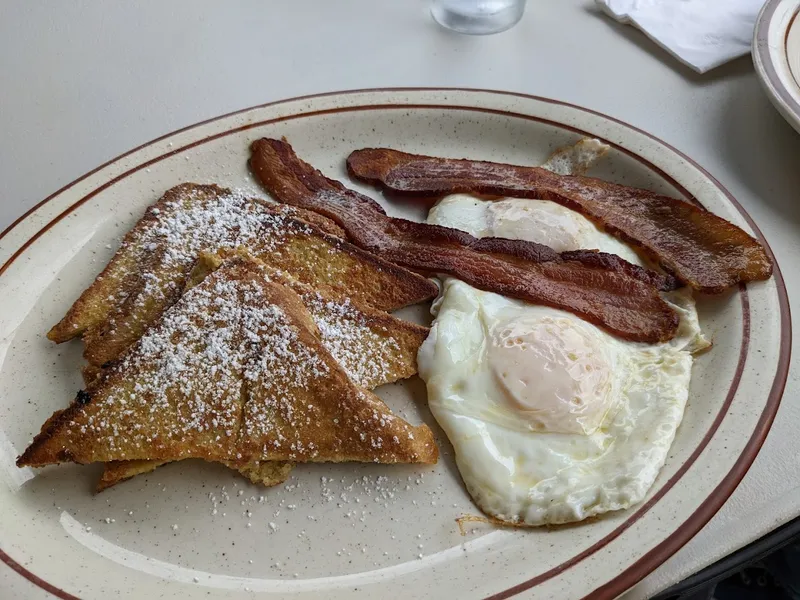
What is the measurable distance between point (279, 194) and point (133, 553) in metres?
1.13

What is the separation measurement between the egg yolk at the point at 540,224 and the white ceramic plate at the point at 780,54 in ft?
2.88

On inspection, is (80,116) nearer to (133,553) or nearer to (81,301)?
(81,301)

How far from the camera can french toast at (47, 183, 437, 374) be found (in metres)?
1.79

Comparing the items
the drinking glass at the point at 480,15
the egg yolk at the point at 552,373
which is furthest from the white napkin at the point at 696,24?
the egg yolk at the point at 552,373

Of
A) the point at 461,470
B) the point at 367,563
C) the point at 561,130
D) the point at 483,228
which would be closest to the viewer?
the point at 367,563

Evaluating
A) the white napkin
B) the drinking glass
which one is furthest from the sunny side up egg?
the drinking glass

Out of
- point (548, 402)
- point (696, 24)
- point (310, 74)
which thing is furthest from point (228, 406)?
point (696, 24)

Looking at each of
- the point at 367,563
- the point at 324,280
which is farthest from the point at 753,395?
A: the point at 324,280

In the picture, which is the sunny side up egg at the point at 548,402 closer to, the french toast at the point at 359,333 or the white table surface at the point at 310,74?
the french toast at the point at 359,333

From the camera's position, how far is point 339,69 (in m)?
2.89

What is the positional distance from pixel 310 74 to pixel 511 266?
4.93ft

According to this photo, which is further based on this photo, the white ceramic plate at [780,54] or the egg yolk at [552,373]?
the white ceramic plate at [780,54]

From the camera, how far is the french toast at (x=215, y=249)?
5.86 ft

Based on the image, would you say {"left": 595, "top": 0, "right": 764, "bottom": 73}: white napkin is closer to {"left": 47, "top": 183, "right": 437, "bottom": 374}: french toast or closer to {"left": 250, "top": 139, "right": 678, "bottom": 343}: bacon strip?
{"left": 250, "top": 139, "right": 678, "bottom": 343}: bacon strip
